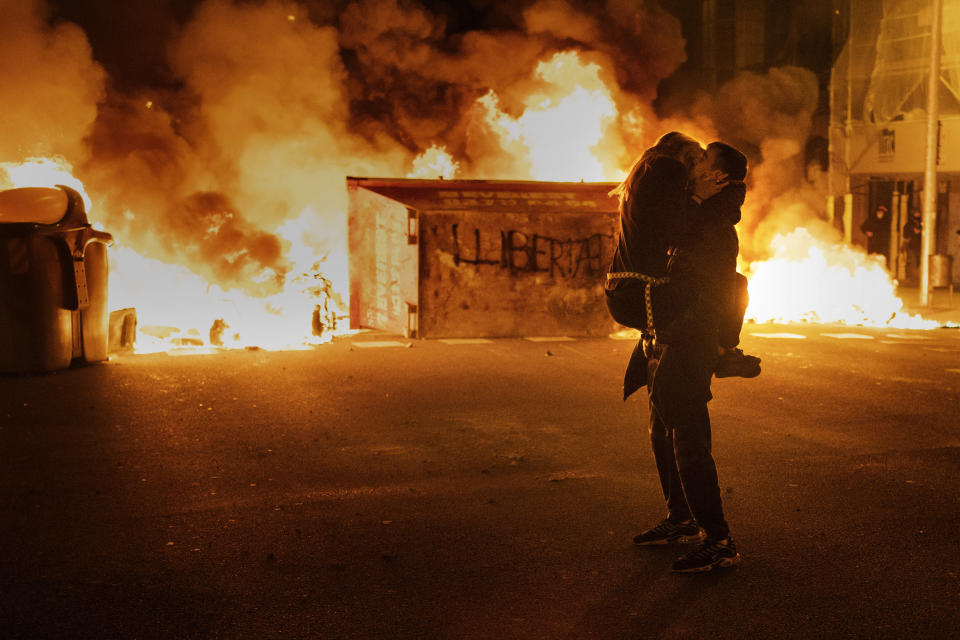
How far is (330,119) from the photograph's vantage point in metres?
20.2

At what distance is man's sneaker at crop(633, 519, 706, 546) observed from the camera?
4.14 m

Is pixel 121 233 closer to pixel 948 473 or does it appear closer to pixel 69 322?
pixel 69 322

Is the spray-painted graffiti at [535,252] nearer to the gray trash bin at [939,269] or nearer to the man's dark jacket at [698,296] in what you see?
Answer: the gray trash bin at [939,269]

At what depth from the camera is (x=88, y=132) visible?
17.5m

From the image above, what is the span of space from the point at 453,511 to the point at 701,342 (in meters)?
1.58

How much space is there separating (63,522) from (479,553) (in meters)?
2.06

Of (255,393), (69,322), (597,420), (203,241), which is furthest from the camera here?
(203,241)

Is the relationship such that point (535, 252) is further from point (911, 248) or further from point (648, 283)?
point (911, 248)

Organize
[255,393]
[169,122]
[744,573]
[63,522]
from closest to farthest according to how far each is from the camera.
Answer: [744,573] → [63,522] → [255,393] → [169,122]

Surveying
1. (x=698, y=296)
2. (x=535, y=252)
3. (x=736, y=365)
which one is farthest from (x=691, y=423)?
(x=535, y=252)

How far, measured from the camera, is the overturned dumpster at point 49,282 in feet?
31.1

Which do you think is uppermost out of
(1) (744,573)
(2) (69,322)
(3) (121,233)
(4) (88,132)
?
(4) (88,132)

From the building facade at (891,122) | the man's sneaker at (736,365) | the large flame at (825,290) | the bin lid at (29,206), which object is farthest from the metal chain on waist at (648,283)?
the building facade at (891,122)

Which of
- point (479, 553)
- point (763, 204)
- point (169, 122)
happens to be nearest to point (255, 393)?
point (479, 553)
